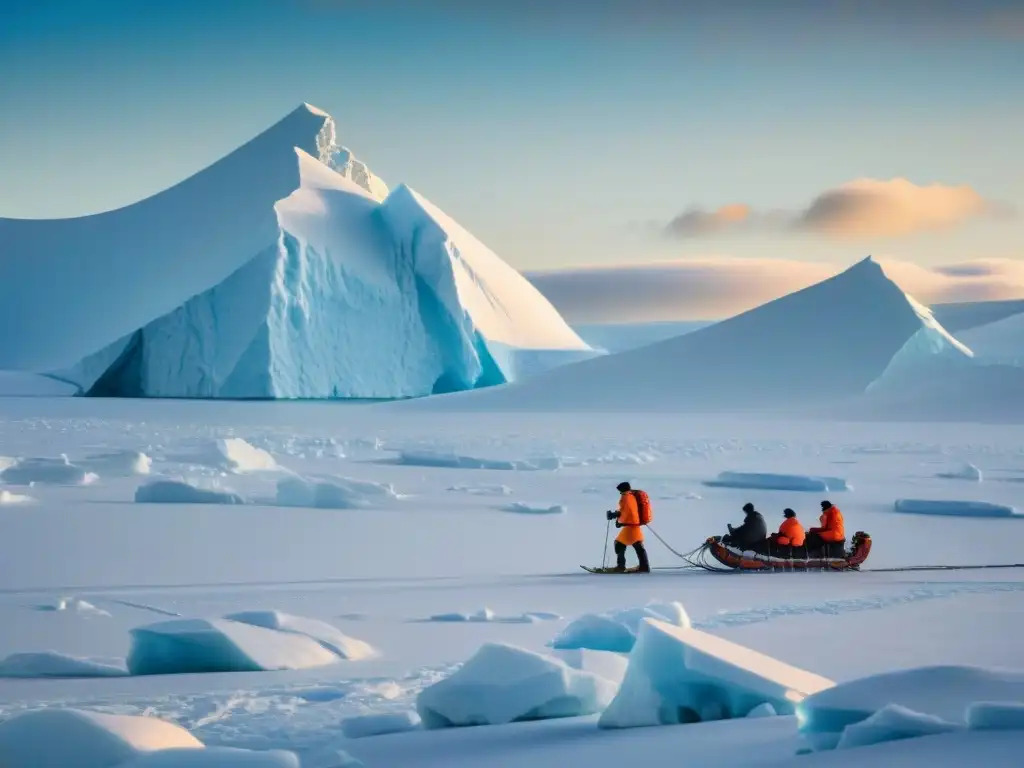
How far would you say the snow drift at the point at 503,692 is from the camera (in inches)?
164

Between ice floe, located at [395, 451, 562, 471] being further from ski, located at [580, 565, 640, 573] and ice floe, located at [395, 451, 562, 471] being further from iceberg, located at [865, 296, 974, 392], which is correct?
iceberg, located at [865, 296, 974, 392]

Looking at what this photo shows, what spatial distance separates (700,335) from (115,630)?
30510 mm

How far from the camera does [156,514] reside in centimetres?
1127

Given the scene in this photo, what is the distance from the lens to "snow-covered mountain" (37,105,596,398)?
34.2 m

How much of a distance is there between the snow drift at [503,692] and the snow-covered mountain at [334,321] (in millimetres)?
29835

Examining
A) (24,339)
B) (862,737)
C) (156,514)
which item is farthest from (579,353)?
(862,737)

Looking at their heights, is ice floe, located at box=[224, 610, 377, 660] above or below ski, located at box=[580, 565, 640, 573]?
below

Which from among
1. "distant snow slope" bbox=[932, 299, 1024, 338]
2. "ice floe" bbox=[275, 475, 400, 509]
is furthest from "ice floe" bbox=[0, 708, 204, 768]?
"distant snow slope" bbox=[932, 299, 1024, 338]

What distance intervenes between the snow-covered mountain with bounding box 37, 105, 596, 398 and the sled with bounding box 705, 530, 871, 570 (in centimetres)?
2583

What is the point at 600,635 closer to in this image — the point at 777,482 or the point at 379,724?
the point at 379,724

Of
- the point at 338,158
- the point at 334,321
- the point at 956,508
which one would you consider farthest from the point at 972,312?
the point at 956,508

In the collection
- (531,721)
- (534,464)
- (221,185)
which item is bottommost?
(531,721)

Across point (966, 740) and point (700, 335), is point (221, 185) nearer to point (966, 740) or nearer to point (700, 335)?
point (700, 335)

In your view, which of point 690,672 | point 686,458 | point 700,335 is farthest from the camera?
point 700,335
